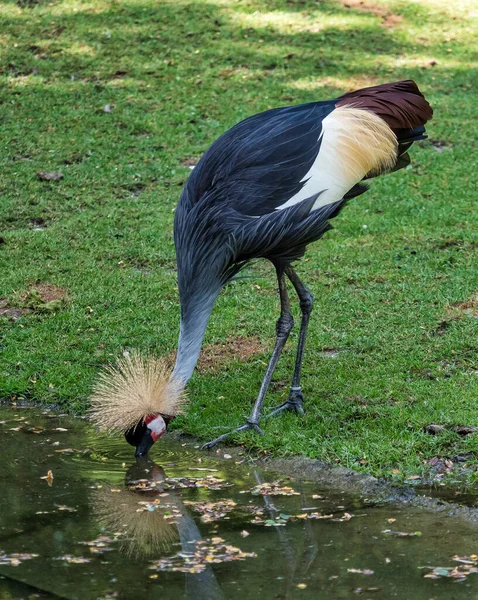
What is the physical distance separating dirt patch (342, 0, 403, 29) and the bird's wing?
Result: 961 centimetres

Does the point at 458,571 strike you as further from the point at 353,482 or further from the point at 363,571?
the point at 353,482

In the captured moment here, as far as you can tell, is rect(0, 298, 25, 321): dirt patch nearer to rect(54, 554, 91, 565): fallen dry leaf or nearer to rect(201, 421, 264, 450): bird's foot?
rect(201, 421, 264, 450): bird's foot

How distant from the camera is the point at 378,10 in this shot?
592 inches

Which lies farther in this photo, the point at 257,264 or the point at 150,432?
the point at 257,264

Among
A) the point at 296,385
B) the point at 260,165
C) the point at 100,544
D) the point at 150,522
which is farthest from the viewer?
the point at 296,385

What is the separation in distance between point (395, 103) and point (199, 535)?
120 inches

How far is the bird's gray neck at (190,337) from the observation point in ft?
18.3

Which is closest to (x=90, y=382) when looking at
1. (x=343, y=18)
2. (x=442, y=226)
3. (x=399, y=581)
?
(x=399, y=581)

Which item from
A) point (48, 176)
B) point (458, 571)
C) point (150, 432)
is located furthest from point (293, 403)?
point (48, 176)

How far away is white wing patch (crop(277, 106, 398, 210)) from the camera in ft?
19.1

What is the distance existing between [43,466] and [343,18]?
10977 millimetres

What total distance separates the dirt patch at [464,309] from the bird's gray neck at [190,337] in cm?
250

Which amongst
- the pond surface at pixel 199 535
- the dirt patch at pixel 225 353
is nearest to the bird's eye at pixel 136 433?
the pond surface at pixel 199 535

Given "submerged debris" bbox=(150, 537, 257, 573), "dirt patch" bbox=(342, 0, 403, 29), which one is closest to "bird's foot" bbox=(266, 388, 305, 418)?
"submerged debris" bbox=(150, 537, 257, 573)
